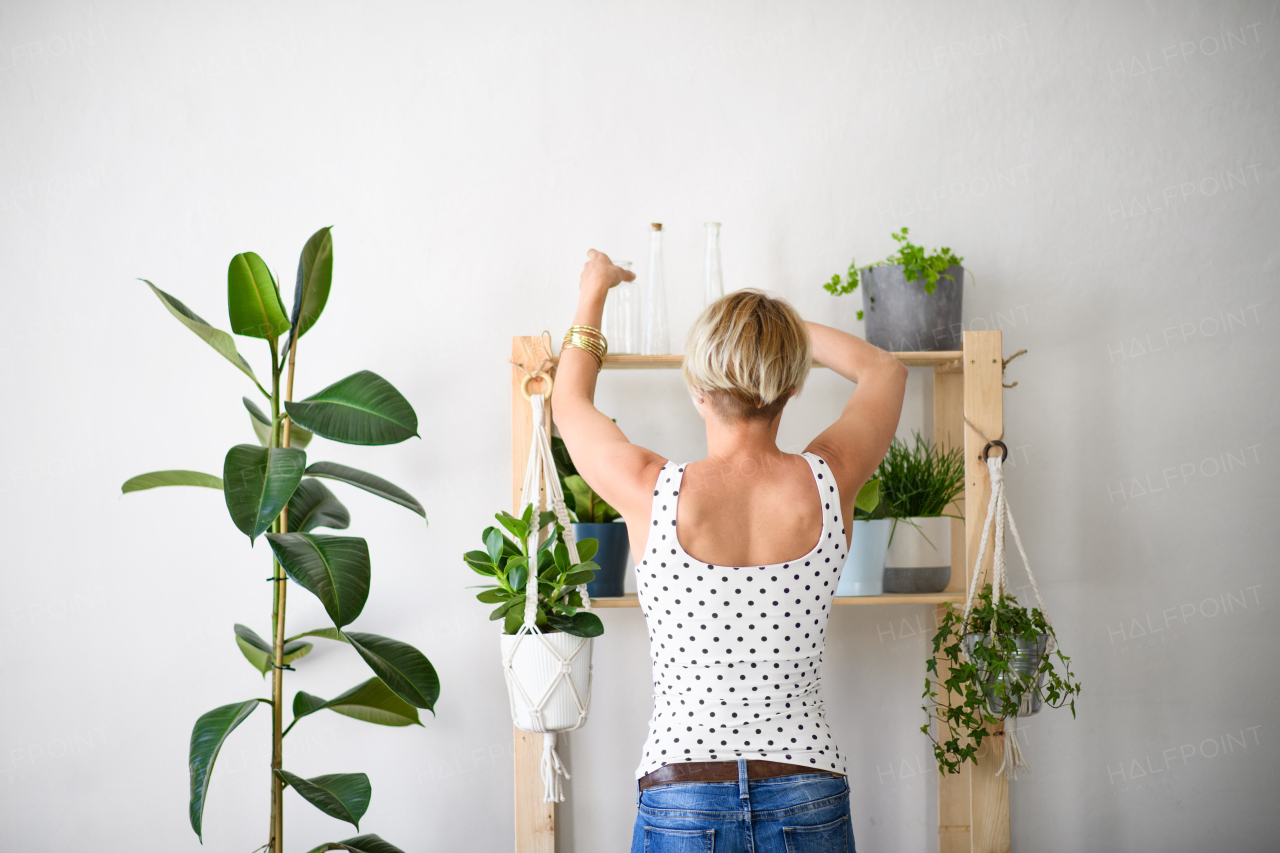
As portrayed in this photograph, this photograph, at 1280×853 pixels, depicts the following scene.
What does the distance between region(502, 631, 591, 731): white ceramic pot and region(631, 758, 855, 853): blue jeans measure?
418 millimetres

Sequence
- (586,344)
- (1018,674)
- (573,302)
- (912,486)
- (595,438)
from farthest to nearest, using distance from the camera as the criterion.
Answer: (573,302), (912,486), (1018,674), (586,344), (595,438)

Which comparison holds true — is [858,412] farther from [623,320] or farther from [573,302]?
[573,302]

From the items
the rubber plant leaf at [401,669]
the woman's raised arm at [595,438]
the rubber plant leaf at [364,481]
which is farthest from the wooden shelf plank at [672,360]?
the rubber plant leaf at [401,669]

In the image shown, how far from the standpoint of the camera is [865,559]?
5.50 feet

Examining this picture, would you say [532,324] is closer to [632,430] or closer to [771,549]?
[632,430]

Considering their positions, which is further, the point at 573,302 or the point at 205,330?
the point at 573,302

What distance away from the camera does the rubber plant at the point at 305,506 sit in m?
1.43

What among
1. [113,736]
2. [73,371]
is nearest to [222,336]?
[73,371]

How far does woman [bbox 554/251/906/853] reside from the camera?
1.12 meters

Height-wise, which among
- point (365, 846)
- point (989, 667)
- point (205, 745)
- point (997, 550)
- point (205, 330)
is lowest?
point (365, 846)

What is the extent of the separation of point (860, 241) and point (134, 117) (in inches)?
68.8

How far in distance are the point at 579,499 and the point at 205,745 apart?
32.3 inches

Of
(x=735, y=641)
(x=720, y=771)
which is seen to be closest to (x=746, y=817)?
(x=720, y=771)

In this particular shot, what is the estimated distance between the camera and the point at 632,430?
1960 millimetres
